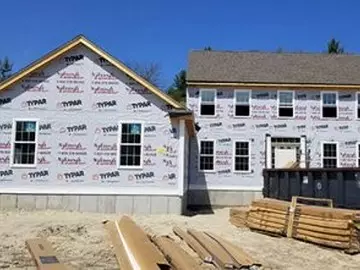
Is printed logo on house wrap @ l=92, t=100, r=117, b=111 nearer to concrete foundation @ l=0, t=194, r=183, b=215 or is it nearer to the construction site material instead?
concrete foundation @ l=0, t=194, r=183, b=215

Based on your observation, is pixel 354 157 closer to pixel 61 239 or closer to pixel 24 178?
pixel 24 178

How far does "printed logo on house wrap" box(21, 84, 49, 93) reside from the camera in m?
18.8

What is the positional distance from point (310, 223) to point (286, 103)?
14271 millimetres

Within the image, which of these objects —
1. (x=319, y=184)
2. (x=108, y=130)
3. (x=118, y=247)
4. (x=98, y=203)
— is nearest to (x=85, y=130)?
(x=108, y=130)

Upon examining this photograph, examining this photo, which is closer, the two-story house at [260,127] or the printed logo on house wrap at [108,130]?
the printed logo on house wrap at [108,130]

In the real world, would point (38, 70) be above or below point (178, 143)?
above

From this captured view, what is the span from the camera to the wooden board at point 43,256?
307 inches

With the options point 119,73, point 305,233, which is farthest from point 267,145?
point 305,233

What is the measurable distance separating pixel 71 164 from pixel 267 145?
406 inches

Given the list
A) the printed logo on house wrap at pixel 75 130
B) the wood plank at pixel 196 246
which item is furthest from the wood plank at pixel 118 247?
the printed logo on house wrap at pixel 75 130

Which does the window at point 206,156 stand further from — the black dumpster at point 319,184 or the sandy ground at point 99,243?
the sandy ground at point 99,243

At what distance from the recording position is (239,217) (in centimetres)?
1506

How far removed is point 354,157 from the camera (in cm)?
2516

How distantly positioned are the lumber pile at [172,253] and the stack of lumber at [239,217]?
3274 mm
